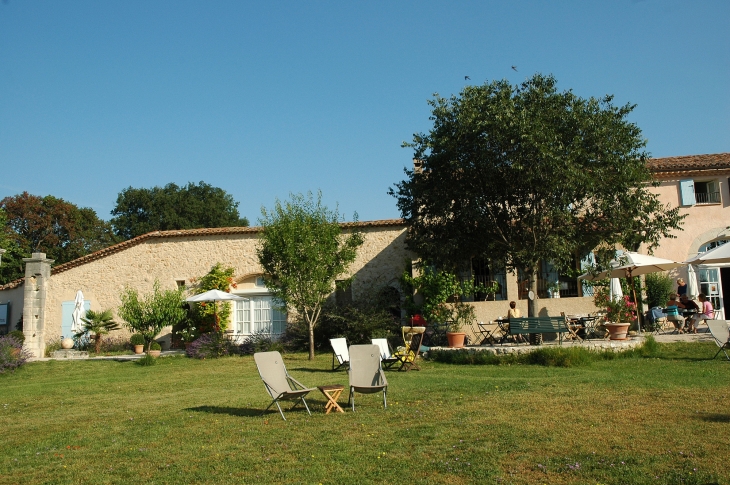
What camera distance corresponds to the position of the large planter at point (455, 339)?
16078mm

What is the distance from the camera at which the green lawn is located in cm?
→ 529

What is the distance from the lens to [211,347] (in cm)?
1795

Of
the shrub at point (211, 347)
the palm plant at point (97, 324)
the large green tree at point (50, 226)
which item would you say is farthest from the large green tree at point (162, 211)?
the shrub at point (211, 347)

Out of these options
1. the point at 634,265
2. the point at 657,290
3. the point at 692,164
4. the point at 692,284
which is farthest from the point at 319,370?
the point at 692,164

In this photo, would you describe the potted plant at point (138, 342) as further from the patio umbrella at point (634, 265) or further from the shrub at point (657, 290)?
the shrub at point (657, 290)

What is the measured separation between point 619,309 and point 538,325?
4.18 meters

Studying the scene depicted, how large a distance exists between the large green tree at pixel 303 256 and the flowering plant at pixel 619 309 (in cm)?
719

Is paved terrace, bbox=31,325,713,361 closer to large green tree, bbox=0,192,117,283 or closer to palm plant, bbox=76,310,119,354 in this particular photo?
palm plant, bbox=76,310,119,354

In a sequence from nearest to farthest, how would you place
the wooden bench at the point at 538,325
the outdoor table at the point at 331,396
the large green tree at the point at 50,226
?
the outdoor table at the point at 331,396 → the wooden bench at the point at 538,325 → the large green tree at the point at 50,226

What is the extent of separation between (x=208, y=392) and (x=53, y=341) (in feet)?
44.6

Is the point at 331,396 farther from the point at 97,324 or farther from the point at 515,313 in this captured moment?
the point at 97,324

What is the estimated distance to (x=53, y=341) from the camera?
71.4 feet

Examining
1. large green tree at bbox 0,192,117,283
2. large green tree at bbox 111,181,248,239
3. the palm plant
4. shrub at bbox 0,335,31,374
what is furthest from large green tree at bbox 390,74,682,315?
large green tree at bbox 111,181,248,239

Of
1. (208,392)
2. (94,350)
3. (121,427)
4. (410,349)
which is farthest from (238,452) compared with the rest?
(94,350)
